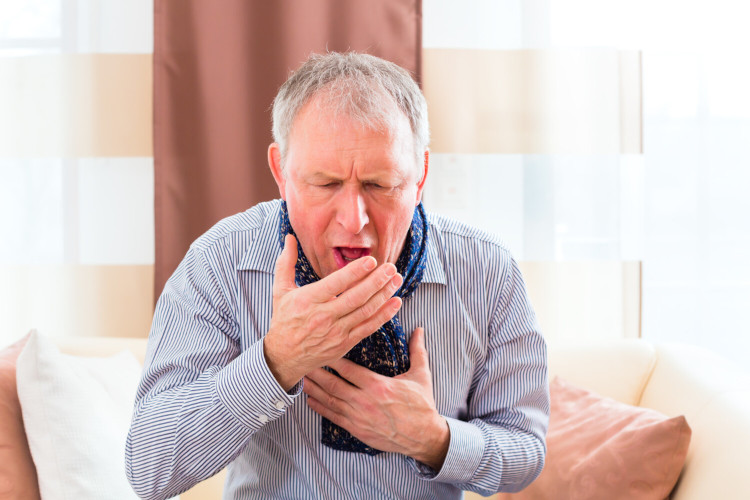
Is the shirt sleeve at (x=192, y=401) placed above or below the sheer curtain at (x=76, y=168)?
below

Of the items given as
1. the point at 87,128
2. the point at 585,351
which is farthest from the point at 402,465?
the point at 87,128

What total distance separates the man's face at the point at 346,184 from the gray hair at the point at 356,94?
21 millimetres

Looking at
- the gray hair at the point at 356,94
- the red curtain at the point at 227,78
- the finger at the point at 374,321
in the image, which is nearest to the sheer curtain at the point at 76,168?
the red curtain at the point at 227,78

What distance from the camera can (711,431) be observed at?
5.64 ft

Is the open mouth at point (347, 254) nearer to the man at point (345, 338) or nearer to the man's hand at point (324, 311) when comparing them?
the man at point (345, 338)

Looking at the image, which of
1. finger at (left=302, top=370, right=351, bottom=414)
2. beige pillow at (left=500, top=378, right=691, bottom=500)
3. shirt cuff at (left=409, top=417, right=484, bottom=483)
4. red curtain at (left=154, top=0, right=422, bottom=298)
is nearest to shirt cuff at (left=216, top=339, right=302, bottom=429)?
finger at (left=302, top=370, right=351, bottom=414)

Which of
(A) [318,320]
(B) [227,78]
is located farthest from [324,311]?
(B) [227,78]

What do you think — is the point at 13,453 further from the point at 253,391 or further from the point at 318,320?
the point at 318,320

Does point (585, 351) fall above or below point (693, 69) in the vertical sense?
below

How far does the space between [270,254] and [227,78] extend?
1.34 meters

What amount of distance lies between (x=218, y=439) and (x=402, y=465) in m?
0.41

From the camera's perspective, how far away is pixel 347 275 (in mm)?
1089

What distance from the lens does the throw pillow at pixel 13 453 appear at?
1.64m

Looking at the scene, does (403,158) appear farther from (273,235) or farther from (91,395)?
(91,395)
